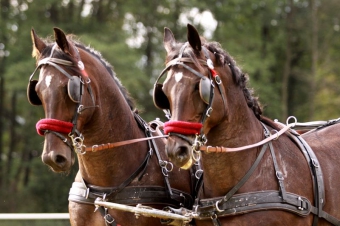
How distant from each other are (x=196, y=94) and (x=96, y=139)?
117cm

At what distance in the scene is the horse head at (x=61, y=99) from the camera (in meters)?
4.53

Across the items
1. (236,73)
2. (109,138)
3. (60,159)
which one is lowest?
(60,159)

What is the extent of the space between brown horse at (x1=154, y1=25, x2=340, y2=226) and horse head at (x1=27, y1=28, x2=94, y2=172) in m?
0.63

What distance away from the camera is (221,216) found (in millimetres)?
4449

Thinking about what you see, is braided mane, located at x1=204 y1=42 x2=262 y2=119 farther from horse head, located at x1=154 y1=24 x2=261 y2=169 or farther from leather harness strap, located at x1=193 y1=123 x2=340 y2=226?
leather harness strap, located at x1=193 y1=123 x2=340 y2=226

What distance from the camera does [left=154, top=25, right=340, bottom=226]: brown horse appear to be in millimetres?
4223

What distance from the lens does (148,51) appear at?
76.0 feet

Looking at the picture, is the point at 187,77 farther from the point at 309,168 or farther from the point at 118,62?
the point at 118,62

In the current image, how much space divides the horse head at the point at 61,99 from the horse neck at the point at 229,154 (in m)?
1.03

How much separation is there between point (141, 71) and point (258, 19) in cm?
646

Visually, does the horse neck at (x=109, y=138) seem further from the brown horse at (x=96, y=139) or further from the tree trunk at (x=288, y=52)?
the tree trunk at (x=288, y=52)

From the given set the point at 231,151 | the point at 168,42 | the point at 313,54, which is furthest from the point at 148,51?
the point at 231,151

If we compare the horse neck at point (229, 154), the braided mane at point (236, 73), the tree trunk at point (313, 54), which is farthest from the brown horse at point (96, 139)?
the tree trunk at point (313, 54)

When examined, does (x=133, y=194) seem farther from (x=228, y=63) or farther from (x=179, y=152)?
(x=228, y=63)
